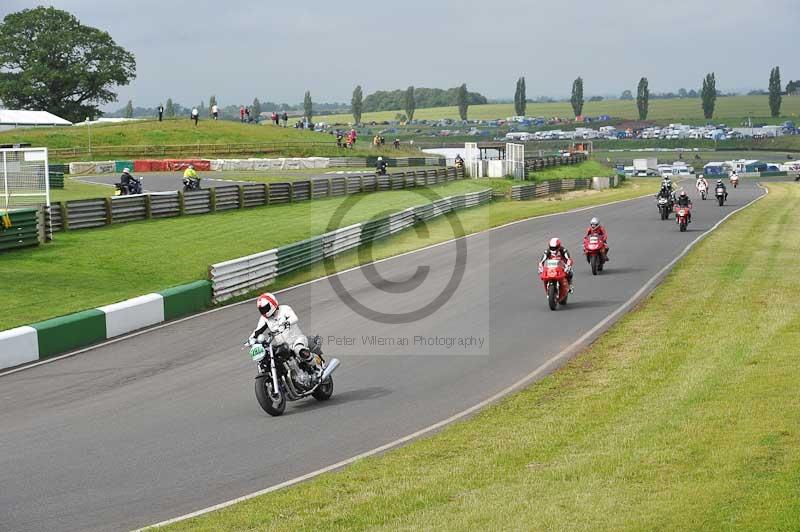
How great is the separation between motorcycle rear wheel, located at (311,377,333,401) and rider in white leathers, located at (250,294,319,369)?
0.58 metres

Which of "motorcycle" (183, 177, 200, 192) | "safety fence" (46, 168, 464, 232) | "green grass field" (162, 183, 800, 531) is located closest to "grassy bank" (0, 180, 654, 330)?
"safety fence" (46, 168, 464, 232)

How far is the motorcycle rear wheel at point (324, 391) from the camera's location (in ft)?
49.6

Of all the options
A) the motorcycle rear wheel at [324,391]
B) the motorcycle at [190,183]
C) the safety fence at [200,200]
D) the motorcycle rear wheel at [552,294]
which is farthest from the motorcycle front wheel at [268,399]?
the motorcycle at [190,183]

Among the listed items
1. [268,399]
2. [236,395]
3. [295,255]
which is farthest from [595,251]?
[268,399]

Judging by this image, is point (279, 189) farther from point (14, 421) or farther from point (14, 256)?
point (14, 421)

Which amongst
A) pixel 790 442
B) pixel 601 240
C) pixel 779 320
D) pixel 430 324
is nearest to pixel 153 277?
pixel 430 324

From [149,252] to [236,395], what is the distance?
15572mm

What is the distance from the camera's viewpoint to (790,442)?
36.6ft

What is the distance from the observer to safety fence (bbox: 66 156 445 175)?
66.6 m

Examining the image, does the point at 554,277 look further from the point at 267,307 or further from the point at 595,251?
the point at 267,307

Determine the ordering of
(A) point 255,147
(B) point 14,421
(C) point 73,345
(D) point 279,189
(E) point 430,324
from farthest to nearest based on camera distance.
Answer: (A) point 255,147 < (D) point 279,189 < (E) point 430,324 < (C) point 73,345 < (B) point 14,421

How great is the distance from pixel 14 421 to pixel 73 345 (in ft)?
18.5

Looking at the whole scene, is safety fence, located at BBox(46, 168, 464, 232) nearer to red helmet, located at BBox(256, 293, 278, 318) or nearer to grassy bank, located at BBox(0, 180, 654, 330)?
grassy bank, located at BBox(0, 180, 654, 330)

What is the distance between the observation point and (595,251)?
28.2 metres
